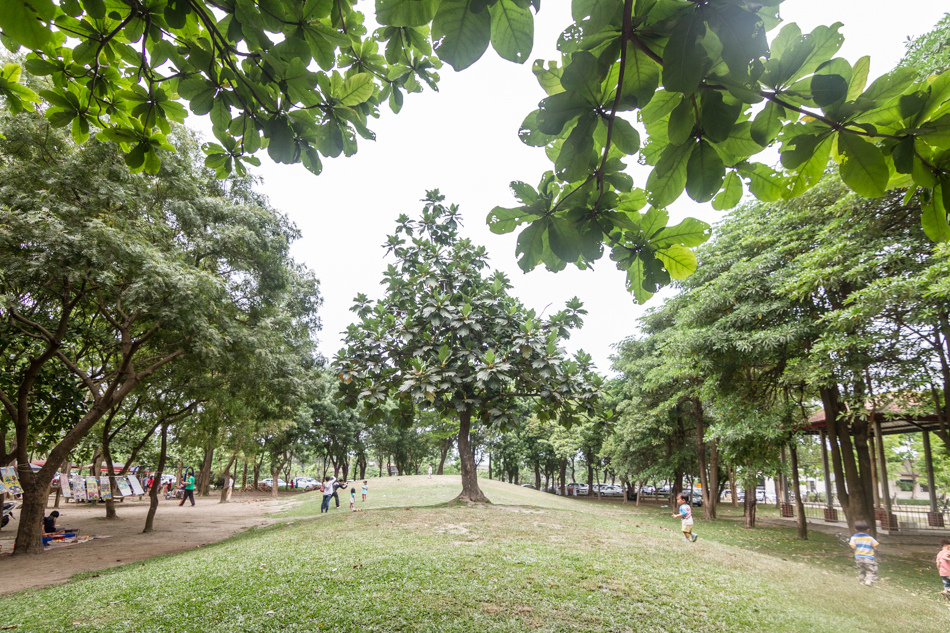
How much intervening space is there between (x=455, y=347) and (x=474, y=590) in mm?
5513

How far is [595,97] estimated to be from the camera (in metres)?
1.29

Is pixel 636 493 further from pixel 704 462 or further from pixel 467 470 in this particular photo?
pixel 467 470

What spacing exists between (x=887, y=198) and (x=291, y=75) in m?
10.2

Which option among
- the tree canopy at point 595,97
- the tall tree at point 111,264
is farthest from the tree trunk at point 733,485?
the tree canopy at point 595,97

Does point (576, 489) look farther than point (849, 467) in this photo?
Yes

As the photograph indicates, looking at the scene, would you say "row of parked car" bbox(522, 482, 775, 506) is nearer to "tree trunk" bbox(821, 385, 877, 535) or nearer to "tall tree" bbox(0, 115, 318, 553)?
"tree trunk" bbox(821, 385, 877, 535)

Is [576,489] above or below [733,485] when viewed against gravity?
below

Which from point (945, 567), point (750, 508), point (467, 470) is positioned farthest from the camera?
point (750, 508)

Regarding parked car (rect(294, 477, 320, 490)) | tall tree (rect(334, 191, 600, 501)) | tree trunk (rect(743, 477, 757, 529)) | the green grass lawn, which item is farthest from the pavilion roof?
parked car (rect(294, 477, 320, 490))

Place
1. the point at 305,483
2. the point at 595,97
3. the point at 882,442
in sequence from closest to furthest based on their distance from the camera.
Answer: the point at 595,97 < the point at 882,442 < the point at 305,483

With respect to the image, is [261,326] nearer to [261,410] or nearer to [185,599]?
[261,410]

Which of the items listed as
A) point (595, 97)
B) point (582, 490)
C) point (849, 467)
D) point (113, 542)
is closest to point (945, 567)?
point (849, 467)

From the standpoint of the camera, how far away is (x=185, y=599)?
5141 millimetres

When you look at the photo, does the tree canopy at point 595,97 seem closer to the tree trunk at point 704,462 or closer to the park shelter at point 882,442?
the park shelter at point 882,442
